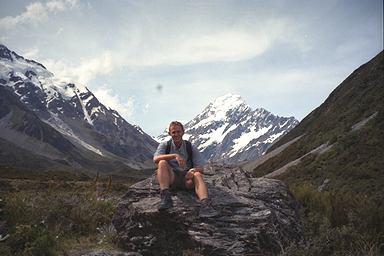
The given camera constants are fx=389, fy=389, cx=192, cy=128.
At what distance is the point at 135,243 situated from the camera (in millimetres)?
7602

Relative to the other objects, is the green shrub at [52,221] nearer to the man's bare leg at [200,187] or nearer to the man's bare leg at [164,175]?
the man's bare leg at [164,175]

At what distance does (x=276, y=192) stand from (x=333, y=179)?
20.7 meters

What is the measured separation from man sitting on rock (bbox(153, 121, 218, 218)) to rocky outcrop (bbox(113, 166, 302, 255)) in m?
0.18

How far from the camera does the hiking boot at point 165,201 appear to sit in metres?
7.45

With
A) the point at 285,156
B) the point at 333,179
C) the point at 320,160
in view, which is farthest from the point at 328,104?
the point at 333,179

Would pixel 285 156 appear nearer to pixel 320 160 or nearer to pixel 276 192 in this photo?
pixel 320 160

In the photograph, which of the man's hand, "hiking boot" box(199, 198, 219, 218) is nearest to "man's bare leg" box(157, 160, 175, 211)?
the man's hand

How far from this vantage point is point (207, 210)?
24.2ft

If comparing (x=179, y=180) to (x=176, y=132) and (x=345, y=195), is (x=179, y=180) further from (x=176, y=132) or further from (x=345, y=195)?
(x=345, y=195)

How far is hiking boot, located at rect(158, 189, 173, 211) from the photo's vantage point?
7.45 meters

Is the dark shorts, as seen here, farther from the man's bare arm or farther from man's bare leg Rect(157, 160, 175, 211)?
the man's bare arm

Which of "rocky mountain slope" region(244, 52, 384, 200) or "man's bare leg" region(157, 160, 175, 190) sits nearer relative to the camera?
"man's bare leg" region(157, 160, 175, 190)

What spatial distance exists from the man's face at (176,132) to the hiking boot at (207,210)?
155 centimetres

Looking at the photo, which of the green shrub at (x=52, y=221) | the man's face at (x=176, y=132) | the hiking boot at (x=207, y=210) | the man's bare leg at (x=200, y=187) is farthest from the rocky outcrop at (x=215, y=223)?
the man's face at (x=176, y=132)
